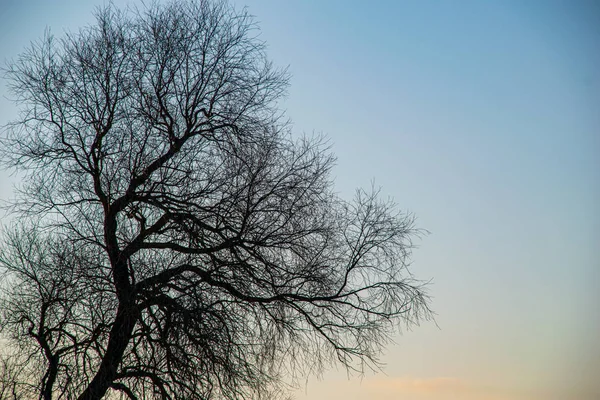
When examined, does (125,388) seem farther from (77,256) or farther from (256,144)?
(256,144)

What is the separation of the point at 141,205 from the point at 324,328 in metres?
2.89

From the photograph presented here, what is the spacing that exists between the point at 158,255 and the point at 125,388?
5.23 feet

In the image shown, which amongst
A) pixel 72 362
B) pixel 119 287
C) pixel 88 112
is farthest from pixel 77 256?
pixel 88 112

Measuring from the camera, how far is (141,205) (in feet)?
29.0

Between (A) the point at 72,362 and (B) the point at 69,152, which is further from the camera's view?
(B) the point at 69,152

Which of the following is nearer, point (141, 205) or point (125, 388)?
point (125, 388)

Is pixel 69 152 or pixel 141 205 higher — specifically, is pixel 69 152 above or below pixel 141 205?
above

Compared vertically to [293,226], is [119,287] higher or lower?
lower

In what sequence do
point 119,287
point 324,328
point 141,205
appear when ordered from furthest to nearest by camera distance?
point 324,328
point 141,205
point 119,287

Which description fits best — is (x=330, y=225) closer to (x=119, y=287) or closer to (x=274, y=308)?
(x=274, y=308)

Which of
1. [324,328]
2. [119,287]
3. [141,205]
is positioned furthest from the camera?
[324,328]

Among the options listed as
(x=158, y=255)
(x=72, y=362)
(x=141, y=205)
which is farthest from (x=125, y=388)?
(x=141, y=205)

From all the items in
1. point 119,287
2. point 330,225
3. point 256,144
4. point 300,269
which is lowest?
point 119,287

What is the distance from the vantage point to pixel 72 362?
8367mm
